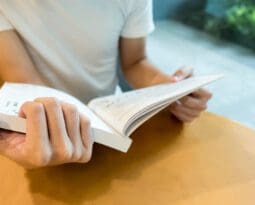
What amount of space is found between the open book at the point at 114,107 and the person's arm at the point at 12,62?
81 millimetres

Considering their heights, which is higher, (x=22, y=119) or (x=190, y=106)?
→ (x=22, y=119)

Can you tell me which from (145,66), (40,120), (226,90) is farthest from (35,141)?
(226,90)

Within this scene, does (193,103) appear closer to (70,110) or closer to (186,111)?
(186,111)

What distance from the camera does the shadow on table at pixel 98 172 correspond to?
512 mm

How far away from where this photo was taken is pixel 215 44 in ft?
7.94

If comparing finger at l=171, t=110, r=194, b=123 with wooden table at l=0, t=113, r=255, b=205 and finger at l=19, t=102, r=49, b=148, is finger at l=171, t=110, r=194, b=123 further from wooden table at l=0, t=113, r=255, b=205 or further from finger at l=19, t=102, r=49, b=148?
finger at l=19, t=102, r=49, b=148

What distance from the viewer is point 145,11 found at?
2.68 ft

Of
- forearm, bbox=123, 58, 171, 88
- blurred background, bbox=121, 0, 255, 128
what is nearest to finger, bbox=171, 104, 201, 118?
forearm, bbox=123, 58, 171, 88

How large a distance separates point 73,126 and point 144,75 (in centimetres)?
37

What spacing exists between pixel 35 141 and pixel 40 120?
0.02 meters

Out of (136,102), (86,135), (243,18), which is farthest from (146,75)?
(243,18)

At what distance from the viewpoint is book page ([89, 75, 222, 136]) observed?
1.82ft

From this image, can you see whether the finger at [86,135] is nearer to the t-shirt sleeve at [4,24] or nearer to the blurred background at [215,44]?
the t-shirt sleeve at [4,24]

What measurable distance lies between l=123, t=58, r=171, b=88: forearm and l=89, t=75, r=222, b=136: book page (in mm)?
118
